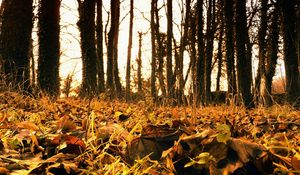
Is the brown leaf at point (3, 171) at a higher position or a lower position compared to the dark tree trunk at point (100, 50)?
lower

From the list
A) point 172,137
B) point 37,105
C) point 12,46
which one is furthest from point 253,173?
point 12,46

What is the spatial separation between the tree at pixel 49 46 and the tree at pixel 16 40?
0.95 m

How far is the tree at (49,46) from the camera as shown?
33.0ft

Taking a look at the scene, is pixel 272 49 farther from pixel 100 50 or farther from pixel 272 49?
pixel 100 50

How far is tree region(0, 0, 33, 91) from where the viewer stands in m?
8.78

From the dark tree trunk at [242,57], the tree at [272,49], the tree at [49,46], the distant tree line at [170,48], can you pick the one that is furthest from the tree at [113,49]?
the tree at [272,49]

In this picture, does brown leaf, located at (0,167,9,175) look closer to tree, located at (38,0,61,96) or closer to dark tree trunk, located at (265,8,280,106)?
tree, located at (38,0,61,96)

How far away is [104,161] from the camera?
1.68 m

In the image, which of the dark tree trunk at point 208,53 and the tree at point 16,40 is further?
the dark tree trunk at point 208,53

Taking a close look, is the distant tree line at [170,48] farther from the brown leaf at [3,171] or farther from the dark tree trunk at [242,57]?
the brown leaf at [3,171]

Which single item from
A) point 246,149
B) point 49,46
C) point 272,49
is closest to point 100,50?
point 49,46

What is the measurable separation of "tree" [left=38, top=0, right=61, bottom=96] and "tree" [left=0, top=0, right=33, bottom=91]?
0.95 meters

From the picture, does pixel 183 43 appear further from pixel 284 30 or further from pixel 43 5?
pixel 43 5

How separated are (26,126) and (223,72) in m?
27.2
